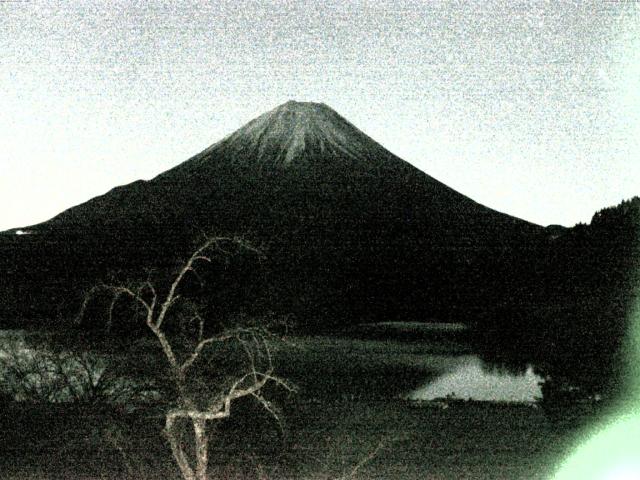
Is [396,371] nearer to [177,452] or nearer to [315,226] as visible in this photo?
[177,452]

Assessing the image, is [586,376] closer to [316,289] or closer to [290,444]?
[290,444]

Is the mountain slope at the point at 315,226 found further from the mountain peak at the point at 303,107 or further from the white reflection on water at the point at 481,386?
the white reflection on water at the point at 481,386

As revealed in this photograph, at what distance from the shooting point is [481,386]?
22.7 meters

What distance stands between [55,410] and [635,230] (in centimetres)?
1494

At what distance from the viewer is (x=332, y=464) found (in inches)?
431

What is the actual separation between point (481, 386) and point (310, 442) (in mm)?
11754

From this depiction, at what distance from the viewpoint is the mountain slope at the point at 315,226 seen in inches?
2133

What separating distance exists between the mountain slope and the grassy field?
21.8m

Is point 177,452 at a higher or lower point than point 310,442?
higher

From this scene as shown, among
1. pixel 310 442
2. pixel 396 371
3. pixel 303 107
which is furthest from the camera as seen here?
pixel 303 107

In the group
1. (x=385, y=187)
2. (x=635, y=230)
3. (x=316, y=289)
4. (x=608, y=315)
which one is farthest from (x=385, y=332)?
(x=385, y=187)

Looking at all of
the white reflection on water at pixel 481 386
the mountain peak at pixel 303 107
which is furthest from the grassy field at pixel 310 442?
the mountain peak at pixel 303 107

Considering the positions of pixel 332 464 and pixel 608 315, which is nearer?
pixel 332 464

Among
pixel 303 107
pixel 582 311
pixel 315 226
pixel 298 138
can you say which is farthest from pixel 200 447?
pixel 303 107
